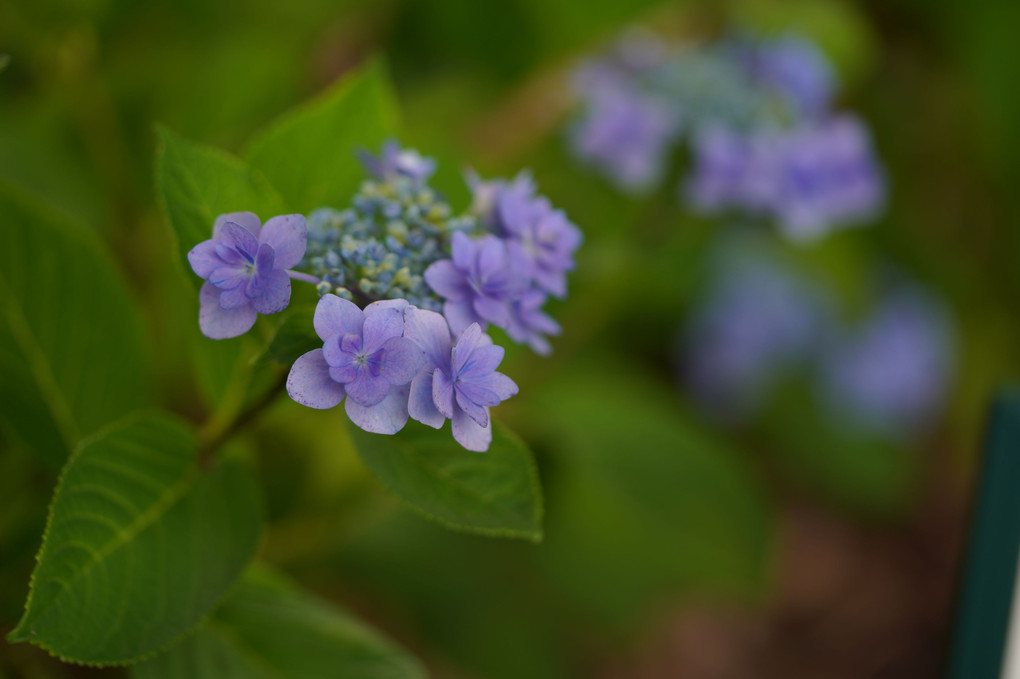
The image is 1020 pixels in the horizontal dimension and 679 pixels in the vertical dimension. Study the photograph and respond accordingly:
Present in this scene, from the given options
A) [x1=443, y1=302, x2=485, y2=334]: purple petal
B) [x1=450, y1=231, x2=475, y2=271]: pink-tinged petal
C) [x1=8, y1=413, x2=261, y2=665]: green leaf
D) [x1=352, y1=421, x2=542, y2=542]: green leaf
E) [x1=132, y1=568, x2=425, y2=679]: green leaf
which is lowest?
[x1=132, y1=568, x2=425, y2=679]: green leaf

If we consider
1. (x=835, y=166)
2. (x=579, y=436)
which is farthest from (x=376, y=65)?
(x=579, y=436)

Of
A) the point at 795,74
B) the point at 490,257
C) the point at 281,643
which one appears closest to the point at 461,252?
the point at 490,257

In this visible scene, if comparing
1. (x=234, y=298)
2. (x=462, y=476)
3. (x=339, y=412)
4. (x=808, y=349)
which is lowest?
(x=808, y=349)

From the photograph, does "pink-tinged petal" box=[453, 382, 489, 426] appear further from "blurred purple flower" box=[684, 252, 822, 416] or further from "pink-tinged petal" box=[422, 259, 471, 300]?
"blurred purple flower" box=[684, 252, 822, 416]

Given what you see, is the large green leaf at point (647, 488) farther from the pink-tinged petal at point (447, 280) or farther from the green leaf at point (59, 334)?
the pink-tinged petal at point (447, 280)

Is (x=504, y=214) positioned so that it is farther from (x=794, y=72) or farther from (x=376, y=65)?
(x=794, y=72)

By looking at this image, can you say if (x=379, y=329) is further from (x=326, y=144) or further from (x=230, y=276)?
(x=326, y=144)

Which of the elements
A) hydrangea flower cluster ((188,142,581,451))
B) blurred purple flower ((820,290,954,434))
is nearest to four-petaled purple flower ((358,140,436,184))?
hydrangea flower cluster ((188,142,581,451))
